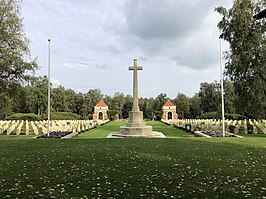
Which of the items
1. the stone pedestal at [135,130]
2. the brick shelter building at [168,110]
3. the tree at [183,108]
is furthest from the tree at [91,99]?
the stone pedestal at [135,130]

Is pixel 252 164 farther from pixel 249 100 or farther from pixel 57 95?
pixel 57 95

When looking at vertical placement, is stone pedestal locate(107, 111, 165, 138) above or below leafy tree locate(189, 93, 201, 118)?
below

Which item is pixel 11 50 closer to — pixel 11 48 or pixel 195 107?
pixel 11 48

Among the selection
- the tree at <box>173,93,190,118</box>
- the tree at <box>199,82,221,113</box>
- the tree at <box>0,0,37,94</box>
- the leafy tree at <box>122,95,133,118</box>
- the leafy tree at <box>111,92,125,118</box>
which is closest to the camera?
the tree at <box>0,0,37,94</box>

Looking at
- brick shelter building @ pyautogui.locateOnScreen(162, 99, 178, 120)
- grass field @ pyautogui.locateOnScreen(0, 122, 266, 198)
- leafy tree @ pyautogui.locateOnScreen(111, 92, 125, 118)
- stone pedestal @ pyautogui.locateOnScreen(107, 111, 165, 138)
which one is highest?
leafy tree @ pyautogui.locateOnScreen(111, 92, 125, 118)

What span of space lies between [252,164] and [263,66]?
1435 centimetres

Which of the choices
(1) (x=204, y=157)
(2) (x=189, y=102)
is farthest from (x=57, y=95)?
(1) (x=204, y=157)

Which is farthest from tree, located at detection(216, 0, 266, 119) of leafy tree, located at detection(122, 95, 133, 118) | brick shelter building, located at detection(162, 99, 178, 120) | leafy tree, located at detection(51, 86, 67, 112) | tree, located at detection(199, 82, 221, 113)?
leafy tree, located at detection(122, 95, 133, 118)

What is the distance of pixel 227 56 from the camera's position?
865 inches

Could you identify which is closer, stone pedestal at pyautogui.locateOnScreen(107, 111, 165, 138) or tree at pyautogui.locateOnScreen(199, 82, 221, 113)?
stone pedestal at pyautogui.locateOnScreen(107, 111, 165, 138)

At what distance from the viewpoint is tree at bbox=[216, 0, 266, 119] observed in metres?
20.2

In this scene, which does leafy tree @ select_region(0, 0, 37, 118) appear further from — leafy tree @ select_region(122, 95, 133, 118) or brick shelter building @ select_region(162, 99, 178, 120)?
leafy tree @ select_region(122, 95, 133, 118)

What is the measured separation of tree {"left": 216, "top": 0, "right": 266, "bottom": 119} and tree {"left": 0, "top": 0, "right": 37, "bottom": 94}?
580 inches

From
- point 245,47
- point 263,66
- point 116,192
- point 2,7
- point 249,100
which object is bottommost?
point 116,192
